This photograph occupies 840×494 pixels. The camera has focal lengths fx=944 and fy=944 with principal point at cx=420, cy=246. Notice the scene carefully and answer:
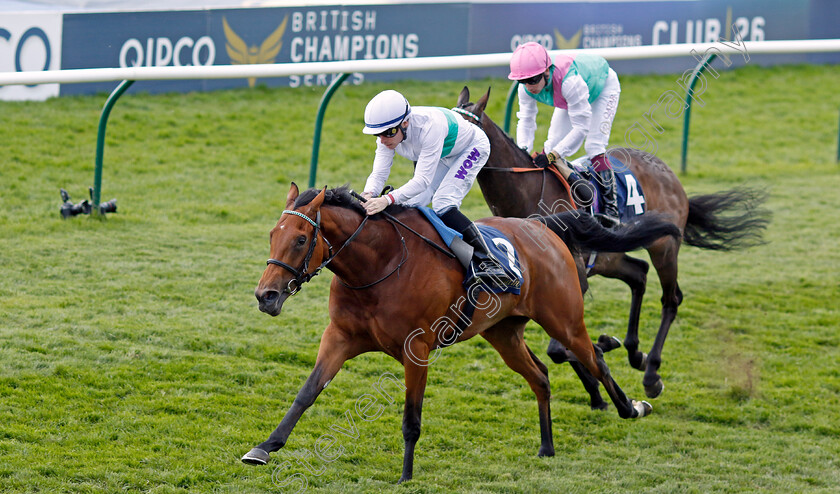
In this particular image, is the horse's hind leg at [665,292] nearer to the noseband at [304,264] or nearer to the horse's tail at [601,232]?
the horse's tail at [601,232]

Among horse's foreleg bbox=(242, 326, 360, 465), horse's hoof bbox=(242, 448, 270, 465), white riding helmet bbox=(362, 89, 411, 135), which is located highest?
white riding helmet bbox=(362, 89, 411, 135)

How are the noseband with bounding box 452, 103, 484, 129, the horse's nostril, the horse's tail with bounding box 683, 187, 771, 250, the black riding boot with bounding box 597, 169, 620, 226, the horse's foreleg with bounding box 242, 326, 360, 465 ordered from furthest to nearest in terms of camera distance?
the horse's tail with bounding box 683, 187, 771, 250, the black riding boot with bounding box 597, 169, 620, 226, the noseband with bounding box 452, 103, 484, 129, the horse's foreleg with bounding box 242, 326, 360, 465, the horse's nostril

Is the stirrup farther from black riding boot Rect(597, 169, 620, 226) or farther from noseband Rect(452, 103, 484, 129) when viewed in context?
noseband Rect(452, 103, 484, 129)

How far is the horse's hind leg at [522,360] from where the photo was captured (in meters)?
5.08

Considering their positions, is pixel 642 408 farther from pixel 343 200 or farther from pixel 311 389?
pixel 343 200

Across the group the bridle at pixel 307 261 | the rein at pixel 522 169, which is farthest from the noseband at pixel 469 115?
the bridle at pixel 307 261

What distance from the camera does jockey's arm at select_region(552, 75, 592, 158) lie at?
229 inches

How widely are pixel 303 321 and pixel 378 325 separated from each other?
8.58 ft

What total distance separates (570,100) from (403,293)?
2.11 m

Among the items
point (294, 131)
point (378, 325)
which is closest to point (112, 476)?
point (378, 325)

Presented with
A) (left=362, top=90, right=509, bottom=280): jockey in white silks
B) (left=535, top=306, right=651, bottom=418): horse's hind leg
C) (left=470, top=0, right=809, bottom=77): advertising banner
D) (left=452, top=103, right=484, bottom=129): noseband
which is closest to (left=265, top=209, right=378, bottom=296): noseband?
(left=362, top=90, right=509, bottom=280): jockey in white silks

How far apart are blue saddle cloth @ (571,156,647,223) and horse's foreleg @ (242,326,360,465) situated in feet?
7.63

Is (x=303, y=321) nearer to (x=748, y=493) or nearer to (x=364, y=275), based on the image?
(x=364, y=275)

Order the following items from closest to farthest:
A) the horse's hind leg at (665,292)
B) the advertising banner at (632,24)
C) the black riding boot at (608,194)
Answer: the black riding boot at (608,194) → the horse's hind leg at (665,292) → the advertising banner at (632,24)
